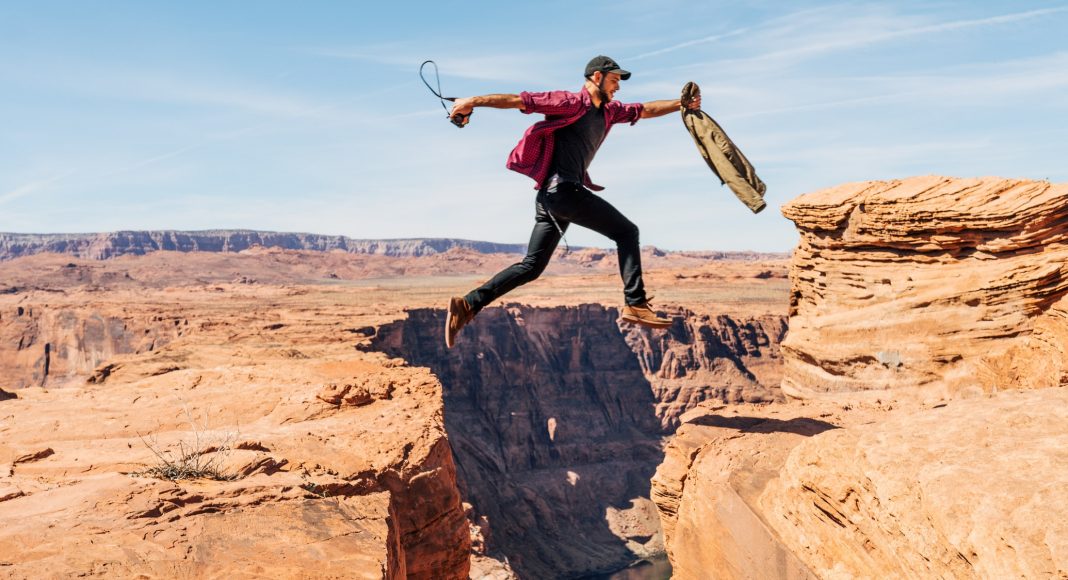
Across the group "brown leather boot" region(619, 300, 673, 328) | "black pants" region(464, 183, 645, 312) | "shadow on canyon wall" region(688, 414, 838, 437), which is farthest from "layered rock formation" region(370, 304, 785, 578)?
"black pants" region(464, 183, 645, 312)

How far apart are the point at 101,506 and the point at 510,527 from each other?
43.4m

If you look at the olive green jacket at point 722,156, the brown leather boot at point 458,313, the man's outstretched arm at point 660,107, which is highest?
the man's outstretched arm at point 660,107

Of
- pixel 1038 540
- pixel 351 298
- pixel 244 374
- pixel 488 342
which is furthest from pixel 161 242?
pixel 1038 540

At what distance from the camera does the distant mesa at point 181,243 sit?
140 metres

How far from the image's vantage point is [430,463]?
718cm

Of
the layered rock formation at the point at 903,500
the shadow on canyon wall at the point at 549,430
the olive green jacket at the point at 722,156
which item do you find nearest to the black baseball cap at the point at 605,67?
the olive green jacket at the point at 722,156

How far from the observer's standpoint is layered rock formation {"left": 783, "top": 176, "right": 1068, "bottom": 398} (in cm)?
1117

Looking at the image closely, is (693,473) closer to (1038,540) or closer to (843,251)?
(1038,540)

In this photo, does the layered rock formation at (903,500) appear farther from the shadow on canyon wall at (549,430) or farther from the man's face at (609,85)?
the shadow on canyon wall at (549,430)

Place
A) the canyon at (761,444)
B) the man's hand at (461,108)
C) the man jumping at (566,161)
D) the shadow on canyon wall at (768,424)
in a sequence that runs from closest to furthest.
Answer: the canyon at (761,444) < the man's hand at (461,108) < the man jumping at (566,161) < the shadow on canyon wall at (768,424)

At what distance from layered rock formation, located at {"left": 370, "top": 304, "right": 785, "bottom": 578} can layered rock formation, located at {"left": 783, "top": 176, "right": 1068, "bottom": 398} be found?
1176 inches

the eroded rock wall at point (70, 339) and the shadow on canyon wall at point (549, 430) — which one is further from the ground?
the eroded rock wall at point (70, 339)

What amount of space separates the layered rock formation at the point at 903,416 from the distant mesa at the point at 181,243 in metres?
139

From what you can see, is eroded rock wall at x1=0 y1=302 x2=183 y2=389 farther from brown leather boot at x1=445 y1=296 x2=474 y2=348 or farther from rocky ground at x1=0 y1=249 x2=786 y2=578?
brown leather boot at x1=445 y1=296 x2=474 y2=348
